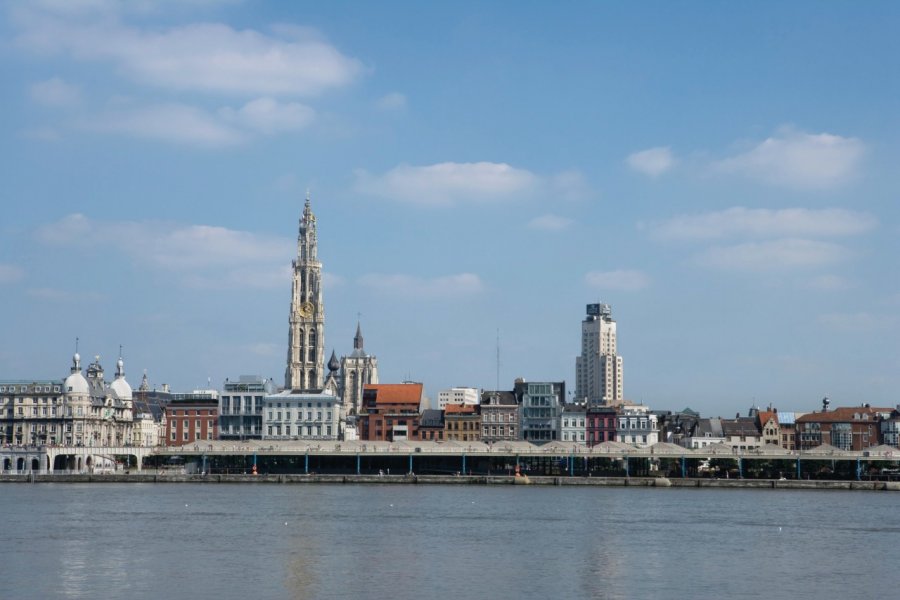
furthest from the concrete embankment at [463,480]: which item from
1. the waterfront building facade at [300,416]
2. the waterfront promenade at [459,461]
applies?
the waterfront building facade at [300,416]

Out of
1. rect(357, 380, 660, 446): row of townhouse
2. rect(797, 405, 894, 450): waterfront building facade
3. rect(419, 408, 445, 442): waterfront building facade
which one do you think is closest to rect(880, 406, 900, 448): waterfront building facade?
rect(797, 405, 894, 450): waterfront building facade

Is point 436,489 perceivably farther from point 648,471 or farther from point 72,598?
point 72,598

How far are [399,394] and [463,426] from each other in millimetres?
12959

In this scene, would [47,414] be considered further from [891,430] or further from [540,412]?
[891,430]

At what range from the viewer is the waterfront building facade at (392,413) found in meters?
193

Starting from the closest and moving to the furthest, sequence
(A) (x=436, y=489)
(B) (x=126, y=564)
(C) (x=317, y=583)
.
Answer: (C) (x=317, y=583) < (B) (x=126, y=564) < (A) (x=436, y=489)

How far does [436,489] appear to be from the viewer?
139625mm

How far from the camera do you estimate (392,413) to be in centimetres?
19462

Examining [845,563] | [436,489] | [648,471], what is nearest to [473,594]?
[845,563]

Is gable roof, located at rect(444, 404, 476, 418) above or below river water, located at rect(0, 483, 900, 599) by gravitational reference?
above

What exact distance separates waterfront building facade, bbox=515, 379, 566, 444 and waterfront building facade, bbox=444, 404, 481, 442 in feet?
23.1

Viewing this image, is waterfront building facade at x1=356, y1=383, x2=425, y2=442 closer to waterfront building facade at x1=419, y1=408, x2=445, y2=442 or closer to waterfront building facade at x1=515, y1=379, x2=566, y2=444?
waterfront building facade at x1=419, y1=408, x2=445, y2=442

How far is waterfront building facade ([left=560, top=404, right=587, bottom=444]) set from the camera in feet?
604

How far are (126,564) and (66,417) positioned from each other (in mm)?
135448
